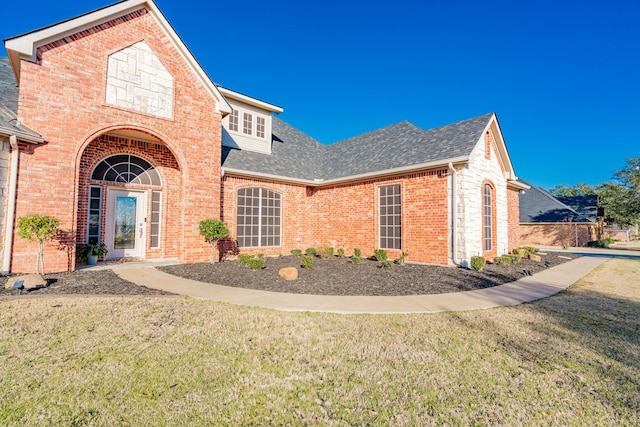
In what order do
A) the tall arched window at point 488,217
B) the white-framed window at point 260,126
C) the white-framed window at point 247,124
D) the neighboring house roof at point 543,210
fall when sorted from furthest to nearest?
1. the neighboring house roof at point 543,210
2. the white-framed window at point 260,126
3. the white-framed window at point 247,124
4. the tall arched window at point 488,217

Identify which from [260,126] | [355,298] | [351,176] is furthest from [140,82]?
[355,298]

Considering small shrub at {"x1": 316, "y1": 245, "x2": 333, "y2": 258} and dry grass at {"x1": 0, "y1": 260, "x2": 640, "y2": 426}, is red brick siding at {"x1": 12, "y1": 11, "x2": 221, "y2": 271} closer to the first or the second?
dry grass at {"x1": 0, "y1": 260, "x2": 640, "y2": 426}

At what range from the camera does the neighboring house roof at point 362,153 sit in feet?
37.8

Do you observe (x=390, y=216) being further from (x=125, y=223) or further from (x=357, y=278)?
(x=125, y=223)

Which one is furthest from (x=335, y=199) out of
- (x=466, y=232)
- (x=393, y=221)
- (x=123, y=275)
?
(x=123, y=275)

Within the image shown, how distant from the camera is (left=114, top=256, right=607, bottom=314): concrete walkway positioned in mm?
5625

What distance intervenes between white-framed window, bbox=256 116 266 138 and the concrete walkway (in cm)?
869

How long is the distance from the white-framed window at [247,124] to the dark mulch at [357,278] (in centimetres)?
680

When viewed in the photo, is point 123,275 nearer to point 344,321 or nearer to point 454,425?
point 344,321

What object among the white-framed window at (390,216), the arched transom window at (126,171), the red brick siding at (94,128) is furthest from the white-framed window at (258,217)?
the white-framed window at (390,216)

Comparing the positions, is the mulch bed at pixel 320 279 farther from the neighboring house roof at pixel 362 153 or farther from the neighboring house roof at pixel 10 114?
the neighboring house roof at pixel 362 153

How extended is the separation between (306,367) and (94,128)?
926 centimetres

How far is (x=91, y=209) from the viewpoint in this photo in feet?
31.3

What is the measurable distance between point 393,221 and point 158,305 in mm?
9113
